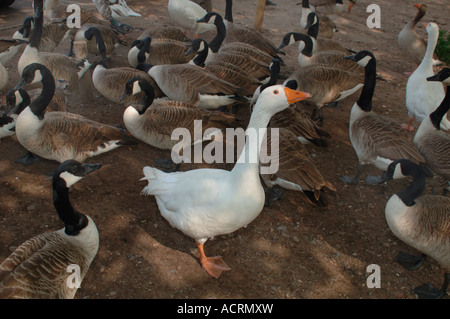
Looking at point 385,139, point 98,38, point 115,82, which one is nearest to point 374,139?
point 385,139

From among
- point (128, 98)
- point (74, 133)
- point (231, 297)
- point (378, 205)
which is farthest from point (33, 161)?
point (378, 205)

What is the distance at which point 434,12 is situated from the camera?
1215cm

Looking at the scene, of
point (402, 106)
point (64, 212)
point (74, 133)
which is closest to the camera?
point (64, 212)

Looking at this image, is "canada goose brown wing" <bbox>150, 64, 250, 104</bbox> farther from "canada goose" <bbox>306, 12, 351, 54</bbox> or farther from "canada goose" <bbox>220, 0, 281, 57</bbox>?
"canada goose" <bbox>306, 12, 351, 54</bbox>

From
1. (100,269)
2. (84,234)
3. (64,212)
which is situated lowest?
(100,269)

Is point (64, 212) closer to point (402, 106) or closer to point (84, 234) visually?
point (84, 234)

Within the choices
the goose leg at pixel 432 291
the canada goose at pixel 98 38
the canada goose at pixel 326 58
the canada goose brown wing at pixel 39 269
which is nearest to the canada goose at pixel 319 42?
the canada goose at pixel 326 58

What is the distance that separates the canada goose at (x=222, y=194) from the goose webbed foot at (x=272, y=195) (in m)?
1.14

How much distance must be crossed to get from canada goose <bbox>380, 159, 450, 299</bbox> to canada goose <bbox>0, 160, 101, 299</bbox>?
10.6ft

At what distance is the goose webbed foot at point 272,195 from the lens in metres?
4.80

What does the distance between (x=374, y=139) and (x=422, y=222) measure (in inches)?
59.3

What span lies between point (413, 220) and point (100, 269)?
10.9 ft

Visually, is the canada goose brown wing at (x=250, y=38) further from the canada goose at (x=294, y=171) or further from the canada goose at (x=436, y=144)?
the canada goose at (x=294, y=171)

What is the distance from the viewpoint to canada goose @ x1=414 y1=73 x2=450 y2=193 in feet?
15.3
